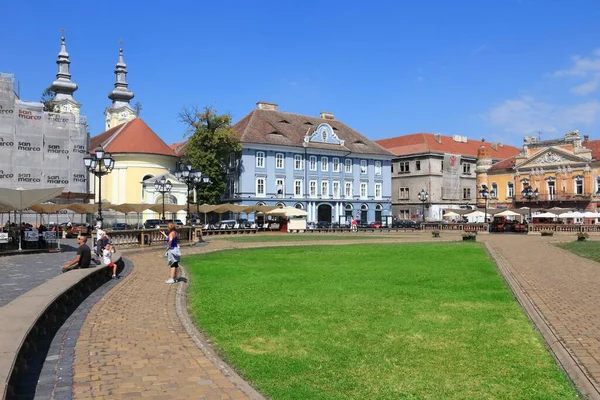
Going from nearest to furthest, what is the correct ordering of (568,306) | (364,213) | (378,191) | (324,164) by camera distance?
(568,306)
(324,164)
(364,213)
(378,191)

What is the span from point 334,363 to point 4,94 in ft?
145

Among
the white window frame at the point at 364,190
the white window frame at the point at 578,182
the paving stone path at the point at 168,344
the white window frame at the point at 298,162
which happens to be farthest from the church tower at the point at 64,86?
the paving stone path at the point at 168,344

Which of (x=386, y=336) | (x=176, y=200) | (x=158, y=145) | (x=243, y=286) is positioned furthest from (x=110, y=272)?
(x=158, y=145)

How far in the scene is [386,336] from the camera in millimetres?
8250

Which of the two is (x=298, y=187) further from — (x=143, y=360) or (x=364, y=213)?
(x=143, y=360)

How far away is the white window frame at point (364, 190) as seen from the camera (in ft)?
241

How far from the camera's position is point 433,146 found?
8088 cm

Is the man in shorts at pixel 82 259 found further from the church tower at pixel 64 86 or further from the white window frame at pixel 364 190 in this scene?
the church tower at pixel 64 86

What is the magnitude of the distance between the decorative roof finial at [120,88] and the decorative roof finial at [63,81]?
740 centimetres

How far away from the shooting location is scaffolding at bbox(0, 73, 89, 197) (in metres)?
43.3

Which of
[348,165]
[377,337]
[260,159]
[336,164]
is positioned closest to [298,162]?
[260,159]

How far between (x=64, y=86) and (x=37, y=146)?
3783cm

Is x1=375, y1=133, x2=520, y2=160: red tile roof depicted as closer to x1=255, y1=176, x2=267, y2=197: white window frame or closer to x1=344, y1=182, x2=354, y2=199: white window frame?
x1=344, y1=182, x2=354, y2=199: white window frame

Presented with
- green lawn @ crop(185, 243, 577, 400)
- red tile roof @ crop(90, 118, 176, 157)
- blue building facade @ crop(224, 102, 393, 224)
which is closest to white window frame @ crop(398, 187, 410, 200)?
blue building facade @ crop(224, 102, 393, 224)
